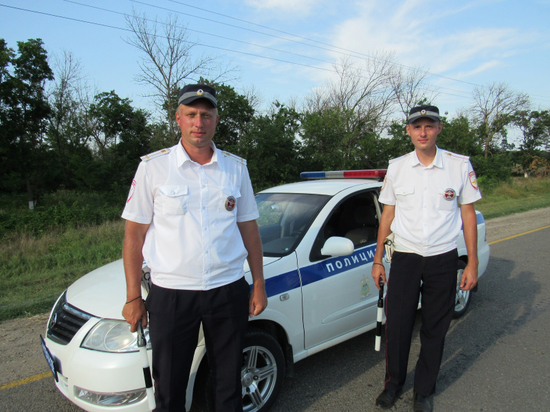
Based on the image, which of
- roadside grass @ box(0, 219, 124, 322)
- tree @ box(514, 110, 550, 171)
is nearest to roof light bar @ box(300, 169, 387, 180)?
roadside grass @ box(0, 219, 124, 322)

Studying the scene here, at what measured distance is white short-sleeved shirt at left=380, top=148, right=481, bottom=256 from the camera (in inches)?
99.6

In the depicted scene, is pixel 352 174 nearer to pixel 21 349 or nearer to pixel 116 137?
pixel 21 349

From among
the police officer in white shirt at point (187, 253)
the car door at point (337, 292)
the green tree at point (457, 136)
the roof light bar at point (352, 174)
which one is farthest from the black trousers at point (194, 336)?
the green tree at point (457, 136)

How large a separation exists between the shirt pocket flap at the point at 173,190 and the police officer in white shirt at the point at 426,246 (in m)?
1.57

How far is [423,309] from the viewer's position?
8.69 feet

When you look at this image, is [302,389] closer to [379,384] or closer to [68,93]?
[379,384]

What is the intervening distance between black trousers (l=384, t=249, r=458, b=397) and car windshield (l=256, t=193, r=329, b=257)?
0.77 meters

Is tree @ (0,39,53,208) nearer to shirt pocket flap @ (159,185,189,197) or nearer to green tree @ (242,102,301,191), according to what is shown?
green tree @ (242,102,301,191)

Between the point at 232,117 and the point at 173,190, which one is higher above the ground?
the point at 232,117

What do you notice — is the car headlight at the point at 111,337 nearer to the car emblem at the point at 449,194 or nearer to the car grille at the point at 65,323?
the car grille at the point at 65,323

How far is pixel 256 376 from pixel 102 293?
45.7 inches

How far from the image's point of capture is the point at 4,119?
17000mm

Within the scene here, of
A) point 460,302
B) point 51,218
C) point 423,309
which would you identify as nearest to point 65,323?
point 423,309

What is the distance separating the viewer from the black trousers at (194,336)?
1793mm
